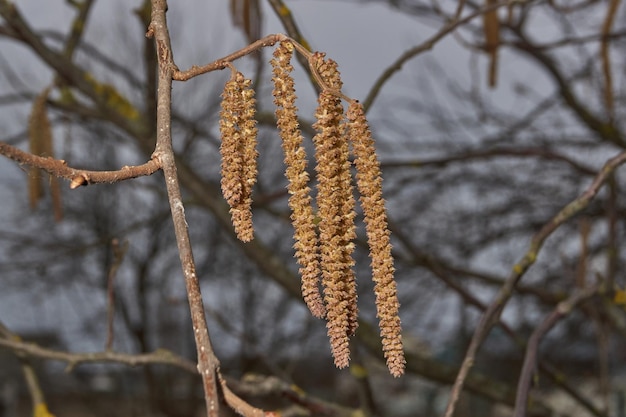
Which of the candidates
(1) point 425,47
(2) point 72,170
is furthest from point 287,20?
(2) point 72,170

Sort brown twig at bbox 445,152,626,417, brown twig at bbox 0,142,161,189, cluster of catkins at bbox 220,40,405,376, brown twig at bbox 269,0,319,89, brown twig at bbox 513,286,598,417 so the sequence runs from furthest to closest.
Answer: brown twig at bbox 269,0,319,89
brown twig at bbox 445,152,626,417
brown twig at bbox 513,286,598,417
cluster of catkins at bbox 220,40,405,376
brown twig at bbox 0,142,161,189

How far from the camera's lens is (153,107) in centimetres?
235

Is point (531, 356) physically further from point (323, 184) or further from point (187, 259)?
point (187, 259)

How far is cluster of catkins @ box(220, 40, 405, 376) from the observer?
65 cm

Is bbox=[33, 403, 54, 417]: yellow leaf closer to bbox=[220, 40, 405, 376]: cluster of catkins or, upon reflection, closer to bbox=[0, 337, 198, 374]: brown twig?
bbox=[0, 337, 198, 374]: brown twig

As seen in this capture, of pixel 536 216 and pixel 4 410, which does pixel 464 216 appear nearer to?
pixel 536 216

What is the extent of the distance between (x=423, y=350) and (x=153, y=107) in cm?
392

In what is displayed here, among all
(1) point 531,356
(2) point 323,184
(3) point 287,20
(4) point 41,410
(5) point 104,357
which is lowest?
(4) point 41,410

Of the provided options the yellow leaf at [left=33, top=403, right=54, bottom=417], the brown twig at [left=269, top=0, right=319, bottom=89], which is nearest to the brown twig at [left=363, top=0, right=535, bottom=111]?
the brown twig at [left=269, top=0, right=319, bottom=89]

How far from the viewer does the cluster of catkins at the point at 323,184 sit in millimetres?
648

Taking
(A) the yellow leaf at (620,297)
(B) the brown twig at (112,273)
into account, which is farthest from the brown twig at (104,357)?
(A) the yellow leaf at (620,297)

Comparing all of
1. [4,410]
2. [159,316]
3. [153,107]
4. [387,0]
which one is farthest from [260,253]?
[4,410]

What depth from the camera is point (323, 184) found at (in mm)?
654

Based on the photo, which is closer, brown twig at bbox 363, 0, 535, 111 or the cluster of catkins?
the cluster of catkins
